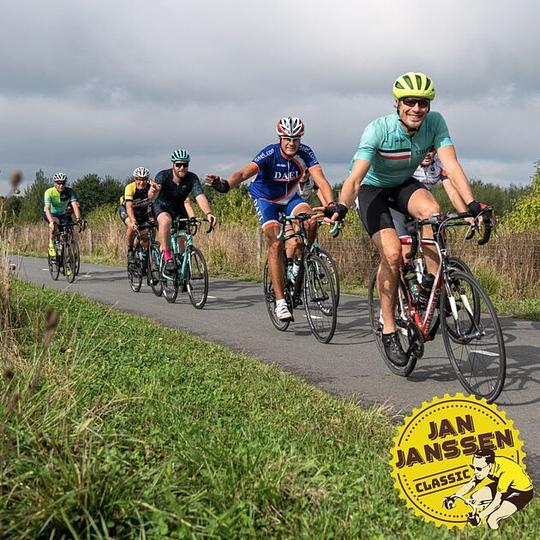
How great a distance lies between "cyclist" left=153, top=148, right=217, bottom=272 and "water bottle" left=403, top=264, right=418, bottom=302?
5574 millimetres

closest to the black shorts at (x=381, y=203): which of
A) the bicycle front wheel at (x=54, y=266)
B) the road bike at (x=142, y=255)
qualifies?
the road bike at (x=142, y=255)

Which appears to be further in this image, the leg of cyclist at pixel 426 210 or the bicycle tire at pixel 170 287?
the bicycle tire at pixel 170 287

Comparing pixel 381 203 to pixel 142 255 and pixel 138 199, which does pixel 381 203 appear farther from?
pixel 138 199

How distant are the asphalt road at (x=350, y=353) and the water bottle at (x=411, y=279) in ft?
2.30

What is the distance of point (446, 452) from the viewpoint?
2869mm

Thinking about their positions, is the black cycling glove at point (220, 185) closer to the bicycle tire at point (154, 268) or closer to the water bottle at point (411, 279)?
the water bottle at point (411, 279)

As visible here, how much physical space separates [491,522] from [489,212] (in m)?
2.40

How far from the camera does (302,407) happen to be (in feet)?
14.3

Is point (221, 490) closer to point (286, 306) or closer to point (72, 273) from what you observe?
point (286, 306)

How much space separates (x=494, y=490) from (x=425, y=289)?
2539 mm

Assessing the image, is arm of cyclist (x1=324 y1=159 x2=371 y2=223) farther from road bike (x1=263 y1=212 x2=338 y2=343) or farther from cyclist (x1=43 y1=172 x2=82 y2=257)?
cyclist (x1=43 y1=172 x2=82 y2=257)

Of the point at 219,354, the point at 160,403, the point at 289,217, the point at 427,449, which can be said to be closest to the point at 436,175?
the point at 289,217

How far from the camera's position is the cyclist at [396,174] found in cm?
525

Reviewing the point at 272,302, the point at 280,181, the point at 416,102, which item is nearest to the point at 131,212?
the point at 272,302
